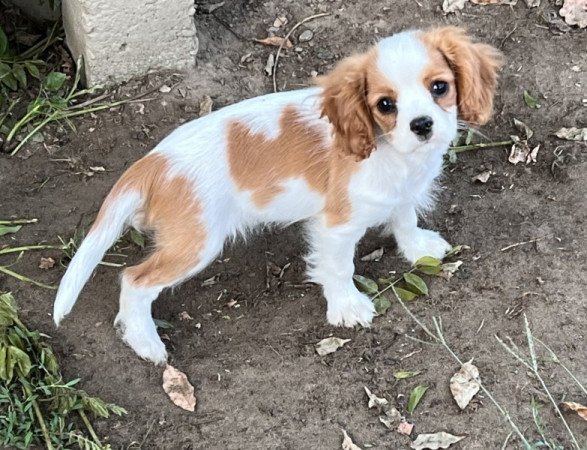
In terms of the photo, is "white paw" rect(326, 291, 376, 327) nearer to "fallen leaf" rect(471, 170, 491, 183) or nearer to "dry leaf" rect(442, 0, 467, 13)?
"fallen leaf" rect(471, 170, 491, 183)

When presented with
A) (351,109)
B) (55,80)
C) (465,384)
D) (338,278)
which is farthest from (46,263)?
(465,384)

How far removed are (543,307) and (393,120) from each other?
1219 millimetres

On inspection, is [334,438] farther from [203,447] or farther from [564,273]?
[564,273]

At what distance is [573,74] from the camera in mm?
4988

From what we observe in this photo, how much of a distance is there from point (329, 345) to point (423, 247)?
0.66m

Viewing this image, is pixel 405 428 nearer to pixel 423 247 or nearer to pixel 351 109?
pixel 423 247

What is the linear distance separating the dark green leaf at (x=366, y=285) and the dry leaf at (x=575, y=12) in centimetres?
208

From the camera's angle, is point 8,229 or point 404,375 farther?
point 8,229

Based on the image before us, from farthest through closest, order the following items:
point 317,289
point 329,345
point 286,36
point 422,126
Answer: point 286,36, point 317,289, point 329,345, point 422,126

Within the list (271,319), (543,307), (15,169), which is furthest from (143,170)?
(543,307)

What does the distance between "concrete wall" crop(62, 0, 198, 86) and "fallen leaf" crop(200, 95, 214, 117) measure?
0.26 m

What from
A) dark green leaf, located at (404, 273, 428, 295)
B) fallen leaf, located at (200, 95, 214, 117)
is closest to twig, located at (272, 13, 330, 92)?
fallen leaf, located at (200, 95, 214, 117)

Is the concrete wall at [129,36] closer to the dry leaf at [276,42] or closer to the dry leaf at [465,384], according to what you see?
the dry leaf at [276,42]

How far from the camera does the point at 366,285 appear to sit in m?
4.21
